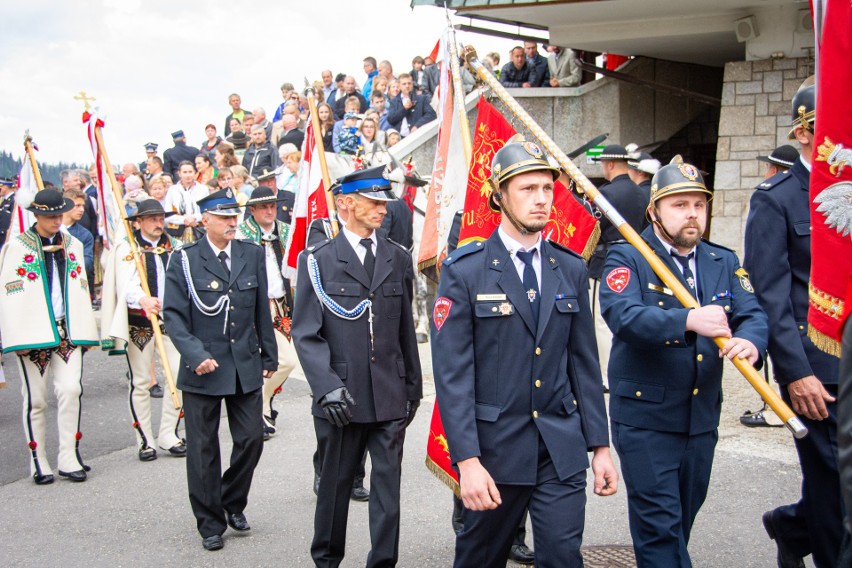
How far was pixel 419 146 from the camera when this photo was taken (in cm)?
1466

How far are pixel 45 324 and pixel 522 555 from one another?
165 inches

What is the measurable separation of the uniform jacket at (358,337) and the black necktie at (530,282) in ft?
4.31

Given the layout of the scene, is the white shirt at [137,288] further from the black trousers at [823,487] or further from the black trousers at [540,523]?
the black trousers at [823,487]

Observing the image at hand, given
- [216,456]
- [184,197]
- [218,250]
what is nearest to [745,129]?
[184,197]

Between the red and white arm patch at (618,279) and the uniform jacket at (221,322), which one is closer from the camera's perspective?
the red and white arm patch at (618,279)

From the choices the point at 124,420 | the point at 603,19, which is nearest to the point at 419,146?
the point at 603,19

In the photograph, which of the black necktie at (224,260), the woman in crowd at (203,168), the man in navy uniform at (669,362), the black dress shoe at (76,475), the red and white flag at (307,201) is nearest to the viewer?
the man in navy uniform at (669,362)

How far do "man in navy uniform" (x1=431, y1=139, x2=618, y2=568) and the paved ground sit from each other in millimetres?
1610

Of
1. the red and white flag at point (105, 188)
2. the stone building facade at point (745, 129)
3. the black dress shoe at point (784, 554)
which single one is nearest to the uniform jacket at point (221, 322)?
the red and white flag at point (105, 188)

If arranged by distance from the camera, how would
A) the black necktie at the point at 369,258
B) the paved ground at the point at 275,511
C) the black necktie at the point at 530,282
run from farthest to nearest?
the paved ground at the point at 275,511
the black necktie at the point at 369,258
the black necktie at the point at 530,282

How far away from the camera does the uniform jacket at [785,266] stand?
12.7ft

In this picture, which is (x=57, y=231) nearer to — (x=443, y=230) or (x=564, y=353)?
(x=443, y=230)

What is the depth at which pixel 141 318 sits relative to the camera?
749cm

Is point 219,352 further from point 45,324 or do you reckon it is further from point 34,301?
point 34,301
